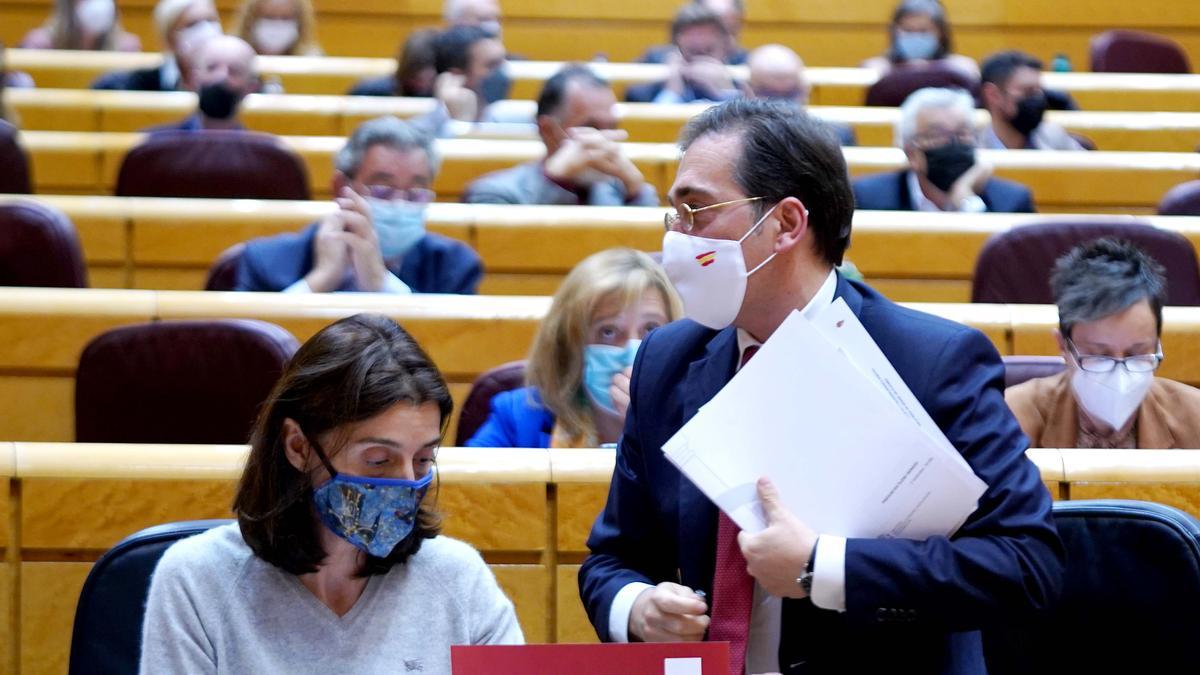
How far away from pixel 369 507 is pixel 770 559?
485 mm

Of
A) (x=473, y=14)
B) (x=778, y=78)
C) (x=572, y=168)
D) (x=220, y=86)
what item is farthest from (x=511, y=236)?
(x=473, y=14)

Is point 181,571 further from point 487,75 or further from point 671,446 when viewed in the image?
point 487,75

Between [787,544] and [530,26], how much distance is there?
7.15 metres

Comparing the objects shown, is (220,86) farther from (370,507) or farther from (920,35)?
(370,507)

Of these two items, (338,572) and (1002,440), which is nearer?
(1002,440)

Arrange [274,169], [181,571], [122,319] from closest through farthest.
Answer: [181,571] → [122,319] → [274,169]

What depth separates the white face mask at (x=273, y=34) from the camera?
6566mm

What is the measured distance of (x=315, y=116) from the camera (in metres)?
5.76

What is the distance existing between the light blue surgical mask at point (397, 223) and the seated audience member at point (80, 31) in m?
3.69

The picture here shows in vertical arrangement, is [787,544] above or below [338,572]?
above

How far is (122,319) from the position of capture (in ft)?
10.8

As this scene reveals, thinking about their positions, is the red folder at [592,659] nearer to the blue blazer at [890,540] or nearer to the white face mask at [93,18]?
the blue blazer at [890,540]

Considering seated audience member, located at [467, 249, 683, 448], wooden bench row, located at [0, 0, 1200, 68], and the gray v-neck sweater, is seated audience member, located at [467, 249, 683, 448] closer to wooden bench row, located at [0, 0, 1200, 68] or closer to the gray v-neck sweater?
the gray v-neck sweater

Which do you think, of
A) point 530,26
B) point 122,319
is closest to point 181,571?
point 122,319
